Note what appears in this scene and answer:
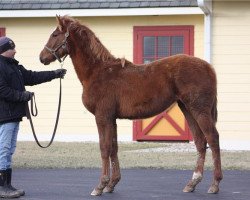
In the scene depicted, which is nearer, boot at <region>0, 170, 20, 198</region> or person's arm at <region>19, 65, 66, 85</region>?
boot at <region>0, 170, 20, 198</region>

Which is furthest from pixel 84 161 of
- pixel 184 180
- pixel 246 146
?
pixel 246 146

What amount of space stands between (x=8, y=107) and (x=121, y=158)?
219 inches

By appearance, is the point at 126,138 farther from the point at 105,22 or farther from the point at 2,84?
the point at 2,84

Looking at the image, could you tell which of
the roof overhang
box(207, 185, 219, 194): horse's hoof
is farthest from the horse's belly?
the roof overhang

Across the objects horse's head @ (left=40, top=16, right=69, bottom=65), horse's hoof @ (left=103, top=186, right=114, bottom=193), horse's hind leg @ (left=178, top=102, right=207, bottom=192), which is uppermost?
horse's head @ (left=40, top=16, right=69, bottom=65)

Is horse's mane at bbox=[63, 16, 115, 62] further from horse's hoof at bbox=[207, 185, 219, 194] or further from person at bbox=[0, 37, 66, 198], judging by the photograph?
horse's hoof at bbox=[207, 185, 219, 194]

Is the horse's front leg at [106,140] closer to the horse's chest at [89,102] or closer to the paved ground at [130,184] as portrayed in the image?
the horse's chest at [89,102]

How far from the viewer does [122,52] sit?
19953 mm

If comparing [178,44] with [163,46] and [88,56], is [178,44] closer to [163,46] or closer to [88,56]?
[163,46]

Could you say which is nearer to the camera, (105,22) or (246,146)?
(246,146)

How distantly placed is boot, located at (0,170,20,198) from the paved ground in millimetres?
162

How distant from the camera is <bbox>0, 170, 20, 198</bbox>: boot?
10.5 meters

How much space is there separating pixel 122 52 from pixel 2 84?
956cm

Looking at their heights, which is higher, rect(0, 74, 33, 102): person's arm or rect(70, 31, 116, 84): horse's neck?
rect(70, 31, 116, 84): horse's neck
